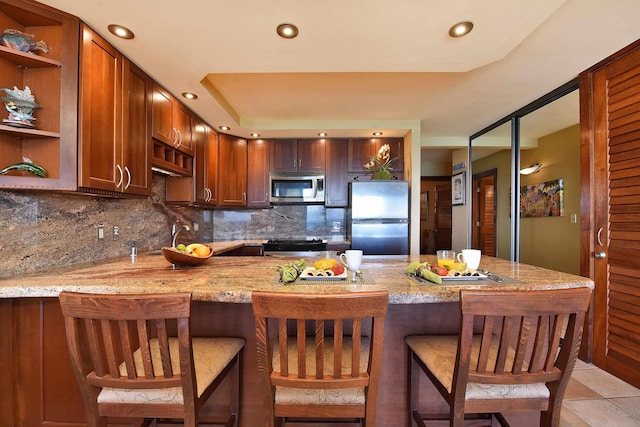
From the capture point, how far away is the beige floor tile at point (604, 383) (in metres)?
1.91

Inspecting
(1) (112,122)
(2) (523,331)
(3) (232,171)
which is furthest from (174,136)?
(2) (523,331)

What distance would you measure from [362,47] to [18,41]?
5.89 ft

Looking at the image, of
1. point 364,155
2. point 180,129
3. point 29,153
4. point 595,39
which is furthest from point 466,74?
point 29,153

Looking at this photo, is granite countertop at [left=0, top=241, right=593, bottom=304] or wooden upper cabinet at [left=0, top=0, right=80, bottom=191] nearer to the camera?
granite countertop at [left=0, top=241, right=593, bottom=304]

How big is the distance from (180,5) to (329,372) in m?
1.77

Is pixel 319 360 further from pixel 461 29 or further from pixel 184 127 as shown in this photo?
pixel 184 127

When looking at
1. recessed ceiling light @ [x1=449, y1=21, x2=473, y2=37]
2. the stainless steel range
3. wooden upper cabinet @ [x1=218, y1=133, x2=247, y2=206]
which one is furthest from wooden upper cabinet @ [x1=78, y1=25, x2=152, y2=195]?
recessed ceiling light @ [x1=449, y1=21, x2=473, y2=37]

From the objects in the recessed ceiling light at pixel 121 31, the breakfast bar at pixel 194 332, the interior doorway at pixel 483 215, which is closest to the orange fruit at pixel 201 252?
the breakfast bar at pixel 194 332

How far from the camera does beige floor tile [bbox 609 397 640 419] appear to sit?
174 centimetres

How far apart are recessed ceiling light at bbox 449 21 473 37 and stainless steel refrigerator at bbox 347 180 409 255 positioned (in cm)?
191

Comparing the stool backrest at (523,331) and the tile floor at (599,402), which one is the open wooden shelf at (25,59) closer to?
the stool backrest at (523,331)

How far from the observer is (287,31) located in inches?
61.0

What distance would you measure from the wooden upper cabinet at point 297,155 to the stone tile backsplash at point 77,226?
4.11 feet

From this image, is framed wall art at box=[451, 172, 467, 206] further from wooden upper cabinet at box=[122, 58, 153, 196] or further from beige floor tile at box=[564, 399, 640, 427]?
wooden upper cabinet at box=[122, 58, 153, 196]
